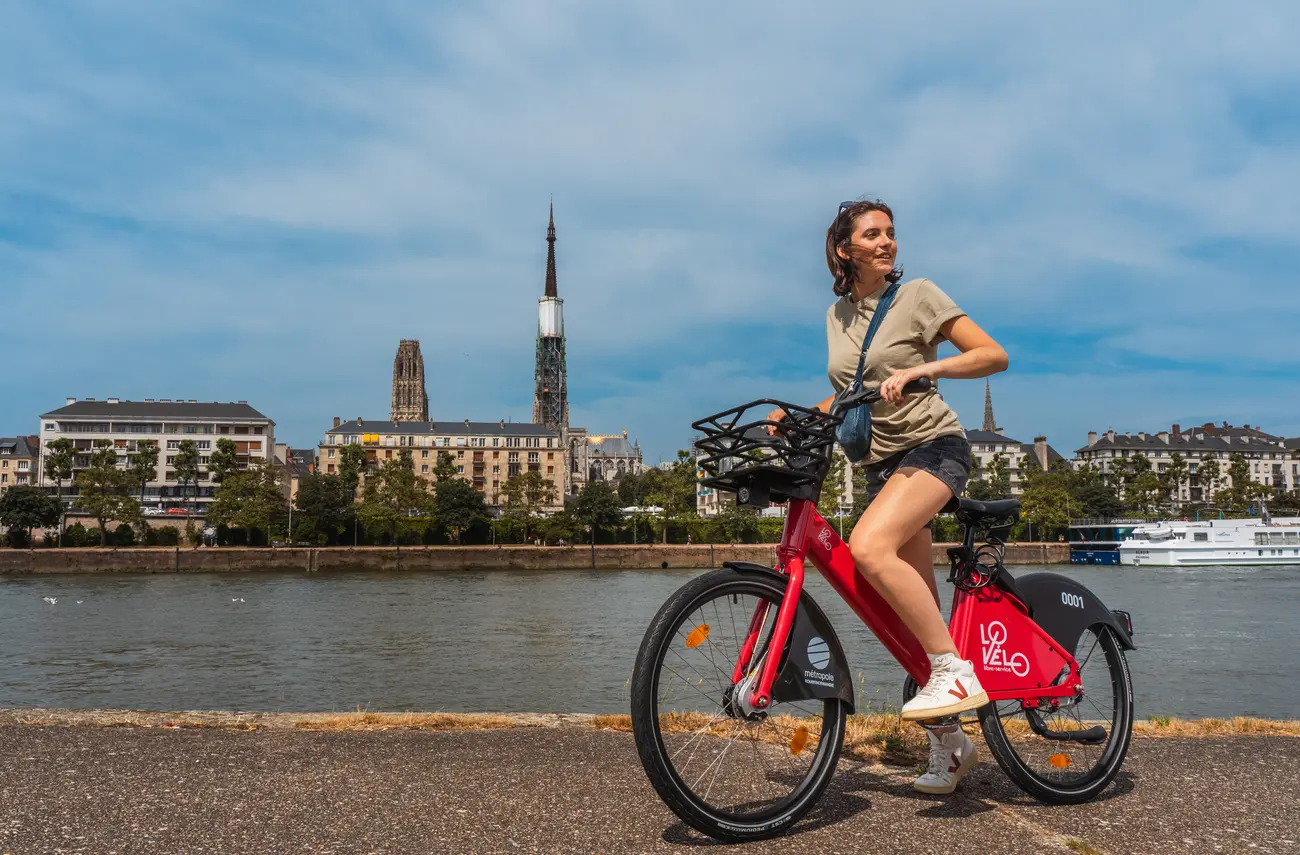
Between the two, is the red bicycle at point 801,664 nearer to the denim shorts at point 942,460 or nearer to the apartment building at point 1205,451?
the denim shorts at point 942,460

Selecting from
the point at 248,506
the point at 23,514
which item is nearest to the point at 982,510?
the point at 248,506

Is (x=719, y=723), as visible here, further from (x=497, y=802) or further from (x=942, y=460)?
(x=942, y=460)

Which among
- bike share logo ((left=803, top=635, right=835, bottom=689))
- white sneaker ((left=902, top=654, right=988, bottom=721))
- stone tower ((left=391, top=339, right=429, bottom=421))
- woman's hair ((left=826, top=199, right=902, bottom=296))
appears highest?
stone tower ((left=391, top=339, right=429, bottom=421))

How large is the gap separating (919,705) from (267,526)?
297 ft

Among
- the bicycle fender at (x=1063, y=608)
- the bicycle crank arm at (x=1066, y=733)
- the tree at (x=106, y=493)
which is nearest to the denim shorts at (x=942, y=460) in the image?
the bicycle fender at (x=1063, y=608)

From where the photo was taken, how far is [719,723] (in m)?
3.29

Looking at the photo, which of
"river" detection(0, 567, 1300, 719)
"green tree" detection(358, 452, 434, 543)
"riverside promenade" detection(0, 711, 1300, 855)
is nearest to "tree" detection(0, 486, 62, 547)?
"green tree" detection(358, 452, 434, 543)

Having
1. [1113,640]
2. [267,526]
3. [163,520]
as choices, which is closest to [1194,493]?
[267,526]

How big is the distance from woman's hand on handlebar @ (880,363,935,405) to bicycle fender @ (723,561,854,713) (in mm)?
686

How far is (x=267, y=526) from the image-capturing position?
8656 centimetres

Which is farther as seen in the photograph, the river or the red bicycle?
the river

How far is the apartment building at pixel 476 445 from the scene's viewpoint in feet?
435

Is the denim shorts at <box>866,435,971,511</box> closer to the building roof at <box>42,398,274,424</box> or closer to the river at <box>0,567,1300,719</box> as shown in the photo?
the river at <box>0,567,1300,719</box>

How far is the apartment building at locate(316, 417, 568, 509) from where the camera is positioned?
435ft
